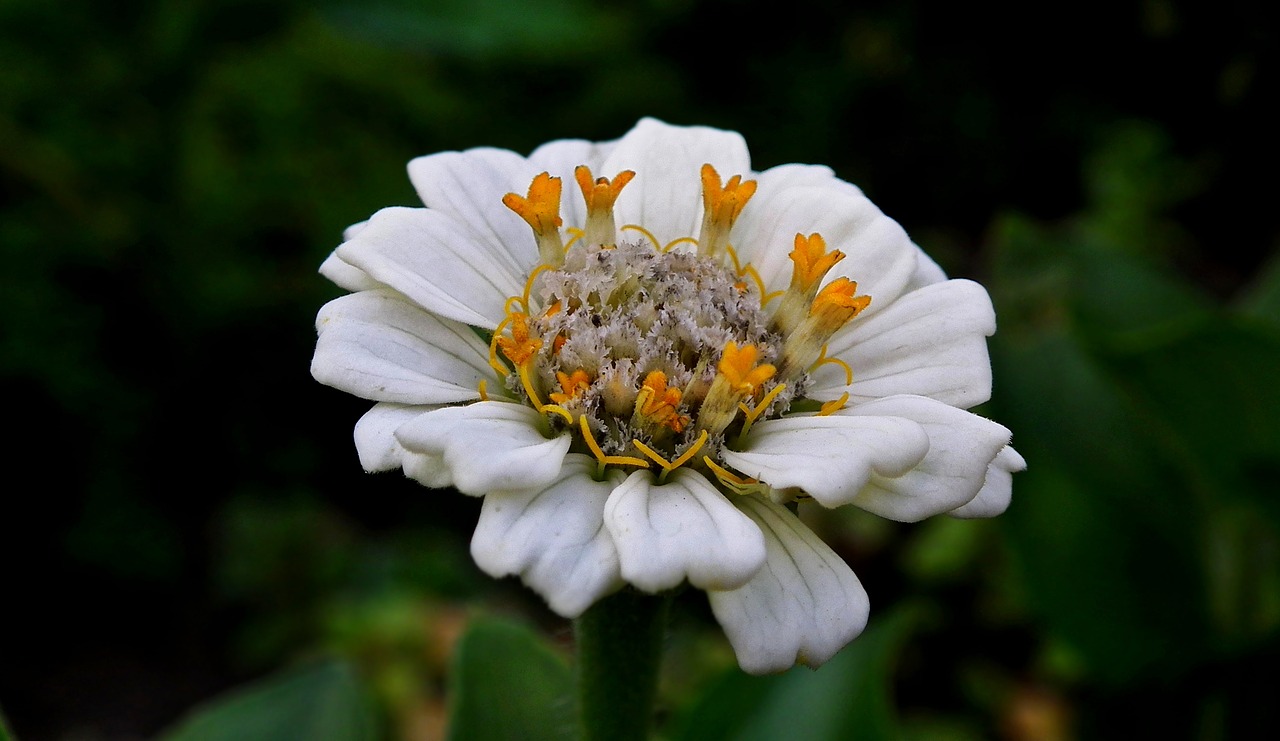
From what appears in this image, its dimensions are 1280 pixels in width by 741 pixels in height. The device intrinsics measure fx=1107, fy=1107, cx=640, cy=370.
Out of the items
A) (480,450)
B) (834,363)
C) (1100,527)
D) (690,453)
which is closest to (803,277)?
(834,363)

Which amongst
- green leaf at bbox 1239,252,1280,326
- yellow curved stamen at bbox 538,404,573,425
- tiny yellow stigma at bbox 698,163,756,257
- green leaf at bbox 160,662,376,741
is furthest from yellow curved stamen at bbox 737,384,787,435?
green leaf at bbox 1239,252,1280,326

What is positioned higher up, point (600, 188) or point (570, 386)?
point (600, 188)

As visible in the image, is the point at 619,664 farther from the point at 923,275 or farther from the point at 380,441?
the point at 923,275

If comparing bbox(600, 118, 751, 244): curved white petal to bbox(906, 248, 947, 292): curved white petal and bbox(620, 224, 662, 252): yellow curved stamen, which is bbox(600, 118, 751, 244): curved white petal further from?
bbox(906, 248, 947, 292): curved white petal

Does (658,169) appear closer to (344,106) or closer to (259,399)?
(259,399)

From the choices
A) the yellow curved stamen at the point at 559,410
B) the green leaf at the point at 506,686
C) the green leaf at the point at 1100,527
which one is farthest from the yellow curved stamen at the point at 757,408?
the green leaf at the point at 1100,527

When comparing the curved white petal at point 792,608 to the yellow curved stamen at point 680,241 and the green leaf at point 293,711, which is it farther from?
the green leaf at point 293,711
